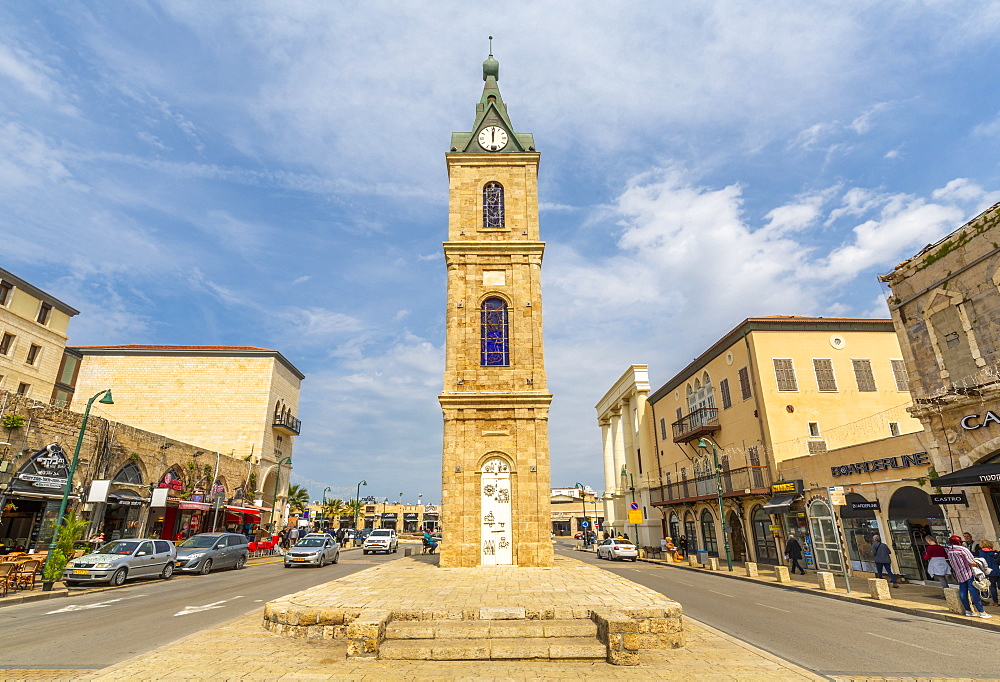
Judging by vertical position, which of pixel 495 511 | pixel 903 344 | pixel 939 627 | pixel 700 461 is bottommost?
pixel 939 627

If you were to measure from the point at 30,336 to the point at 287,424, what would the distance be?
18.0 meters

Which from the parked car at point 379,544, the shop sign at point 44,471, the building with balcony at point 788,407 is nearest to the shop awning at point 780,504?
the building with balcony at point 788,407

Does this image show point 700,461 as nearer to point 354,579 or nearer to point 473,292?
point 473,292

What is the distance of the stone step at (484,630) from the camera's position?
338 inches

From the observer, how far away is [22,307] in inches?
1189

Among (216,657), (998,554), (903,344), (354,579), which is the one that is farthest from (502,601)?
(903,344)

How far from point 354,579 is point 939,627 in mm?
14119

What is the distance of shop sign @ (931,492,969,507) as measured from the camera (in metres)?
14.9

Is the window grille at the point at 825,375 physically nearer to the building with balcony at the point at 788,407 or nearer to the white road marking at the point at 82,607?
the building with balcony at the point at 788,407

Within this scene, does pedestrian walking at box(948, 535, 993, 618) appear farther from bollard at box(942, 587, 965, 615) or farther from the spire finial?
the spire finial

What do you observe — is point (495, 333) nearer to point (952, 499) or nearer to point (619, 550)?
point (952, 499)

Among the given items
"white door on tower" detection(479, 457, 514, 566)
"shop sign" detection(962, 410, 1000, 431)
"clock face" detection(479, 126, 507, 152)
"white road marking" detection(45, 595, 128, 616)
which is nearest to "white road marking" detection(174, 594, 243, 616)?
"white road marking" detection(45, 595, 128, 616)

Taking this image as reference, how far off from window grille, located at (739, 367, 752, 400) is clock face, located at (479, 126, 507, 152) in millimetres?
16880

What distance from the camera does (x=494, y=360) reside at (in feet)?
68.5
